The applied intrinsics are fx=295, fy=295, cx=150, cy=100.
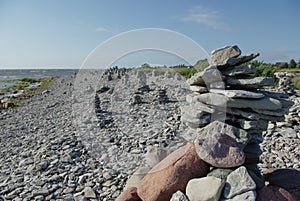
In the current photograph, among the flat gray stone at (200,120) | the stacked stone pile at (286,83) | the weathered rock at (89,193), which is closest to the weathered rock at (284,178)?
the flat gray stone at (200,120)

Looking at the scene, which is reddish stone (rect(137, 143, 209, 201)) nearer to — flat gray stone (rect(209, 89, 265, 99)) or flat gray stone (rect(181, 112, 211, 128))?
flat gray stone (rect(181, 112, 211, 128))

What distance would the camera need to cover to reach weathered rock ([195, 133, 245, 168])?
416 centimetres

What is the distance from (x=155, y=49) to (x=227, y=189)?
3145 millimetres

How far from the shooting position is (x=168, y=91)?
715 inches

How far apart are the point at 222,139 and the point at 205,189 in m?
0.79

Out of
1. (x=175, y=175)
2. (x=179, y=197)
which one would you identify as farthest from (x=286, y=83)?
(x=179, y=197)

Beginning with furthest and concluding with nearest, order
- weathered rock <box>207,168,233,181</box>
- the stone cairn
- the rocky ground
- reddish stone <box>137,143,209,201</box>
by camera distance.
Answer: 1. the rocky ground
2. reddish stone <box>137,143,209,201</box>
3. weathered rock <box>207,168,233,181</box>
4. the stone cairn

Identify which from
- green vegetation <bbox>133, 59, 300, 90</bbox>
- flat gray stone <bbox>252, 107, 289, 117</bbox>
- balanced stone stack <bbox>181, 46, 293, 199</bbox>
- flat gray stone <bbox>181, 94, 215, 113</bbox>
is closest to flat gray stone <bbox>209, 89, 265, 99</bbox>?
balanced stone stack <bbox>181, 46, 293, 199</bbox>

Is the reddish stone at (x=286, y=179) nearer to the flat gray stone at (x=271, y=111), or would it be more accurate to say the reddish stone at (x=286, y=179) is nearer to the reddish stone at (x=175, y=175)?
the flat gray stone at (x=271, y=111)

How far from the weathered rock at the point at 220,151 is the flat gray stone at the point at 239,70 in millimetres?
1086

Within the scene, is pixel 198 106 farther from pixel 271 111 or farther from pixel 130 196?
pixel 130 196

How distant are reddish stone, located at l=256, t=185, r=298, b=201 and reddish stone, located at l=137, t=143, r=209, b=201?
823mm

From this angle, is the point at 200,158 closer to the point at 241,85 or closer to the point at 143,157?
the point at 241,85

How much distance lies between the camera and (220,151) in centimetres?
420
